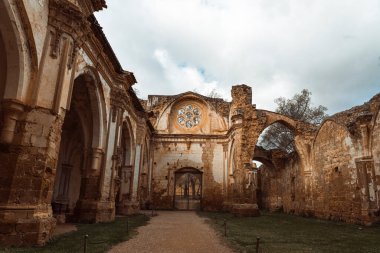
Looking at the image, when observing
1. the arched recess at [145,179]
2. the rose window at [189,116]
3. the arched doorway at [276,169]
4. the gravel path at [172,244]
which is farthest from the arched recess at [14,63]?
the rose window at [189,116]

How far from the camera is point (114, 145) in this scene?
1218 centimetres

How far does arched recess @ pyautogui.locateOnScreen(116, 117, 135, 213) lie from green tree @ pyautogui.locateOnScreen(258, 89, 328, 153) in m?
13.8

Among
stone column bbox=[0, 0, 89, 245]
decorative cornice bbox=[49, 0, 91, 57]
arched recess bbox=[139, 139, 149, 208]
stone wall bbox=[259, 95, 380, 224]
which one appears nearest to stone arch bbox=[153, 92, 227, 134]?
arched recess bbox=[139, 139, 149, 208]

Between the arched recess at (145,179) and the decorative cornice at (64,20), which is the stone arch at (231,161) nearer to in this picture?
the arched recess at (145,179)

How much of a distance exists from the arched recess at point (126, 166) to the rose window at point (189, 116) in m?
7.71

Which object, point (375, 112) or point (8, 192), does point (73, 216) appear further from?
point (375, 112)

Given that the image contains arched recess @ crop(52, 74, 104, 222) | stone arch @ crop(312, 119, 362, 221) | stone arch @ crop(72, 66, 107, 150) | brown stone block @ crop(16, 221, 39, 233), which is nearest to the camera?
brown stone block @ crop(16, 221, 39, 233)

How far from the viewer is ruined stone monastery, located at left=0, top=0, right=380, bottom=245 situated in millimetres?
5828

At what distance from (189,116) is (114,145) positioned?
39.1 ft

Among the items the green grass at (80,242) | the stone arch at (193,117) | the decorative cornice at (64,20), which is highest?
the stone arch at (193,117)

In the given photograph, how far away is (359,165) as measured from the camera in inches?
470

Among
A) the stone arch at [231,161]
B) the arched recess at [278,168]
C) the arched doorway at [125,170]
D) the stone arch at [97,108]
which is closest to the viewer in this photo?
the stone arch at [97,108]

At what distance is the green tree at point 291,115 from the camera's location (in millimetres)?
24328

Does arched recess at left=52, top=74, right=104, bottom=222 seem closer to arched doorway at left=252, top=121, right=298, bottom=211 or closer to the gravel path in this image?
the gravel path
